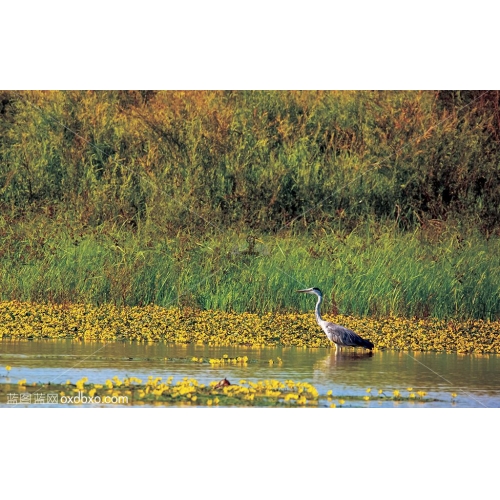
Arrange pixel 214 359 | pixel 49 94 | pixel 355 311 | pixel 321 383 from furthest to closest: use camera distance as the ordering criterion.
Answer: pixel 49 94 < pixel 355 311 < pixel 214 359 < pixel 321 383

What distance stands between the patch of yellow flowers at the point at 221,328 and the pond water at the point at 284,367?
27cm

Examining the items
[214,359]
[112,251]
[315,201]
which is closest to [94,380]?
[214,359]

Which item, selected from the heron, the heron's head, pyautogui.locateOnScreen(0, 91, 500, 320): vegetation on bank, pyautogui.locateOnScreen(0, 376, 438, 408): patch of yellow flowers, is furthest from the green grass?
pyautogui.locateOnScreen(0, 376, 438, 408): patch of yellow flowers

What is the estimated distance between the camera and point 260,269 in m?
12.8

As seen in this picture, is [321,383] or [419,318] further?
[419,318]

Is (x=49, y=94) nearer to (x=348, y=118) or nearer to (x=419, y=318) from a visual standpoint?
(x=348, y=118)

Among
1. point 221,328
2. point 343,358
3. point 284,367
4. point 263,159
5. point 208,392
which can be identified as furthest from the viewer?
point 263,159

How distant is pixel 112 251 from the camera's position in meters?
13.2

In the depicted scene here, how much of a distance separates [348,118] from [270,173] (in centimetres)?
112

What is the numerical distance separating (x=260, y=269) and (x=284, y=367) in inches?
97.1

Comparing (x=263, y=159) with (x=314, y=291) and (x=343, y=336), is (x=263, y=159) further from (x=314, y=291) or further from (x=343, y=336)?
(x=343, y=336)

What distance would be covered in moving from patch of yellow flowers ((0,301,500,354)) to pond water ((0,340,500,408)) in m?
0.27

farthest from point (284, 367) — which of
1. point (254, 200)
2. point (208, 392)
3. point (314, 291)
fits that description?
point (254, 200)

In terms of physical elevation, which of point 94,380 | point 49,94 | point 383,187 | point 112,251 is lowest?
point 94,380
